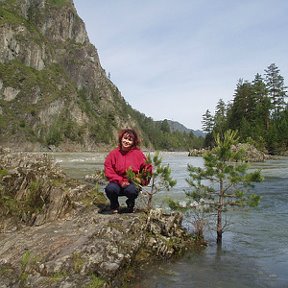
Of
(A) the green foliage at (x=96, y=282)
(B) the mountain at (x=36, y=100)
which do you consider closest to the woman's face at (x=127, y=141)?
(A) the green foliage at (x=96, y=282)

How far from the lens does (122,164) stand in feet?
32.3

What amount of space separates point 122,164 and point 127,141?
589 millimetres

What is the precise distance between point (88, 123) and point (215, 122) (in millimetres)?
72117

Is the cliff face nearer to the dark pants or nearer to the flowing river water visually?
the flowing river water

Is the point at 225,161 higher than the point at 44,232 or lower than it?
higher

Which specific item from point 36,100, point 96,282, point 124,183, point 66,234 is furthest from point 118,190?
point 36,100

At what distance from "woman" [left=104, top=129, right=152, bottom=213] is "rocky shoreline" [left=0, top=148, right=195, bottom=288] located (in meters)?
0.52

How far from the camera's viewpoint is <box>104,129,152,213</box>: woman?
9.59 m

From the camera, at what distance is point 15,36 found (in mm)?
168375

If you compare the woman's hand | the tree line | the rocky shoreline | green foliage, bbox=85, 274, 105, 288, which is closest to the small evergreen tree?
the rocky shoreline

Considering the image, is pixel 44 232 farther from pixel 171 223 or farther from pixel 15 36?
pixel 15 36

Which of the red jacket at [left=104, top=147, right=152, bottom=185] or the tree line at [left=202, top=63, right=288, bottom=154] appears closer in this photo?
the red jacket at [left=104, top=147, right=152, bottom=185]

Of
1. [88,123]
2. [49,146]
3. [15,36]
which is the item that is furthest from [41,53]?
[49,146]

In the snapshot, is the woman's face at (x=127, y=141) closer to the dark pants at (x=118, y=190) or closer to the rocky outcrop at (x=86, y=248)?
the dark pants at (x=118, y=190)
